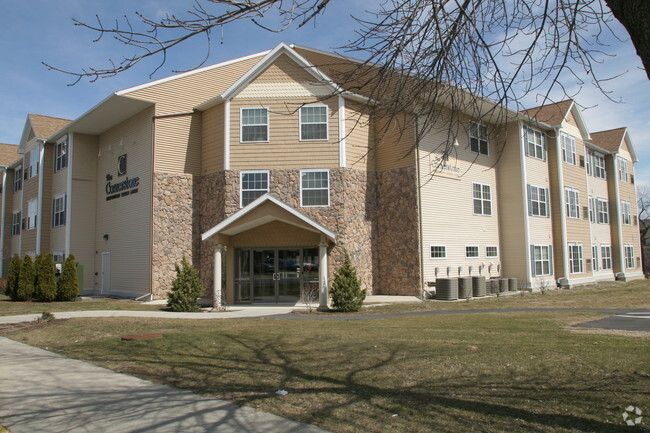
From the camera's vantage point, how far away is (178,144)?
23.2 metres

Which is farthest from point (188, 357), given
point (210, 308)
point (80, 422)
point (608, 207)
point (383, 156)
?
point (608, 207)

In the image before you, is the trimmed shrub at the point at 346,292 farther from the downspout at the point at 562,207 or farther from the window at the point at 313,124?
the downspout at the point at 562,207

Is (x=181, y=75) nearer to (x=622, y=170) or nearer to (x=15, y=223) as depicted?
(x=15, y=223)

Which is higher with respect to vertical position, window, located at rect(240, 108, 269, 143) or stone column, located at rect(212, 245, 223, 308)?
window, located at rect(240, 108, 269, 143)

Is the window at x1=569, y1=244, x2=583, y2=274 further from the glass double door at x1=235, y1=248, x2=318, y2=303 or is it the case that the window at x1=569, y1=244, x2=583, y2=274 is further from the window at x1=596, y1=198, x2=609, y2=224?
the glass double door at x1=235, y1=248, x2=318, y2=303

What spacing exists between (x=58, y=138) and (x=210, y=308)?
1770 centimetres

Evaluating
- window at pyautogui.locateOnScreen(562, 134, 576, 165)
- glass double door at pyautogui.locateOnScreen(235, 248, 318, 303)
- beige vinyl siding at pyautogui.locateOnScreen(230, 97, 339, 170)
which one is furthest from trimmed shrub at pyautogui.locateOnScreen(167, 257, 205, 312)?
window at pyautogui.locateOnScreen(562, 134, 576, 165)

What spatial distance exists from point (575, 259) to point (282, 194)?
18.8 meters

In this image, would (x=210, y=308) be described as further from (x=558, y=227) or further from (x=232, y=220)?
(x=558, y=227)

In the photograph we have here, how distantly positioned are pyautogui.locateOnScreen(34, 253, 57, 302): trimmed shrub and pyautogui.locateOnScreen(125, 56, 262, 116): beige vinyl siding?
804cm

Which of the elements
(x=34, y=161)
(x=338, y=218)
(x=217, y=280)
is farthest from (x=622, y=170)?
(x=34, y=161)

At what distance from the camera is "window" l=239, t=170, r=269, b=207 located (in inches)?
Result: 844

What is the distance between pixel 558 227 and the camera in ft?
93.1

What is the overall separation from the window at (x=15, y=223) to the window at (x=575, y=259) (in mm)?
36836
